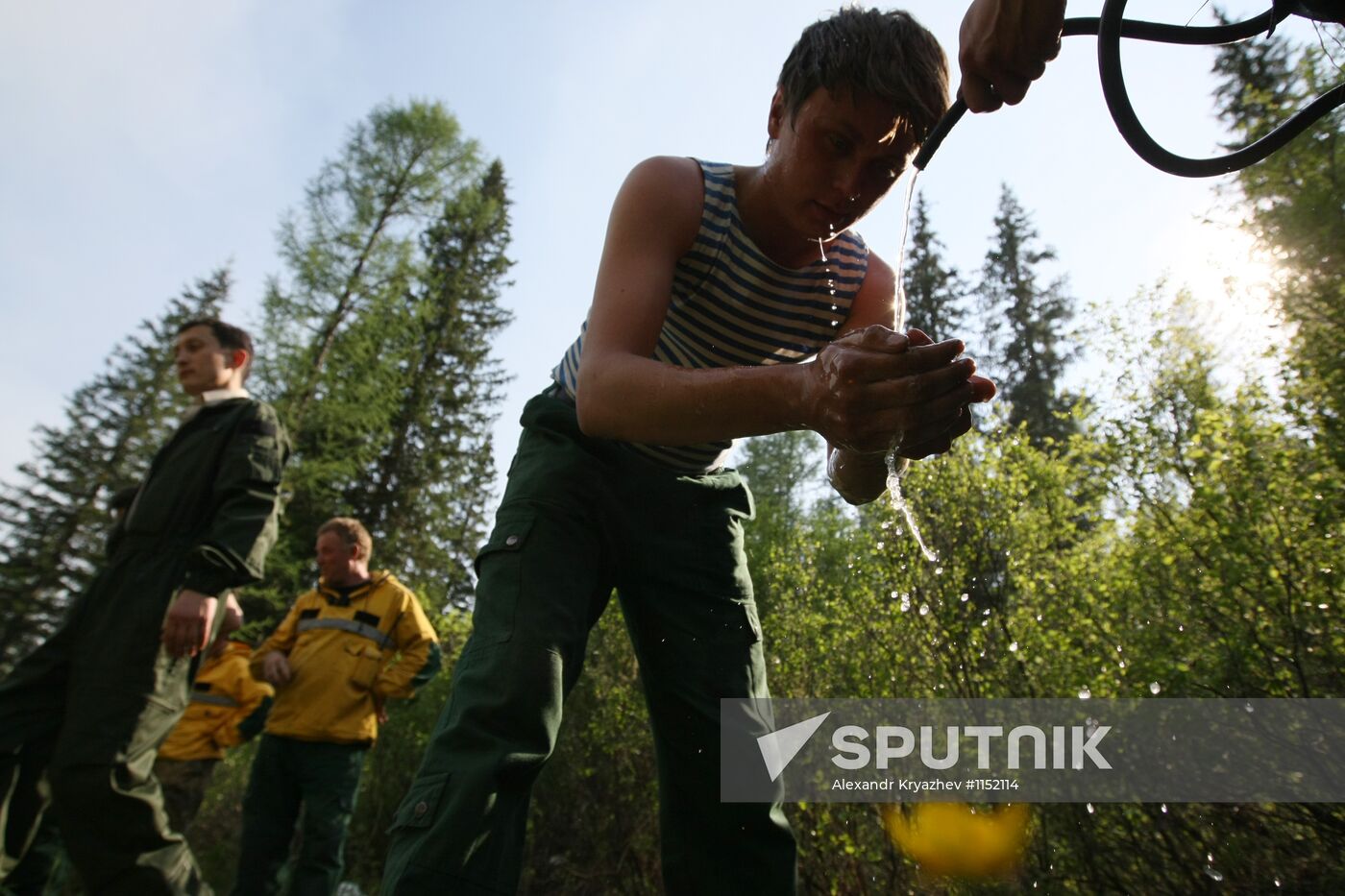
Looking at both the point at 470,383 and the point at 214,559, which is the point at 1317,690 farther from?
the point at 470,383

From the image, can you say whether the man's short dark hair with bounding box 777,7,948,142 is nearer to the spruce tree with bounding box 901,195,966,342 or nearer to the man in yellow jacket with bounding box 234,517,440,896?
the man in yellow jacket with bounding box 234,517,440,896

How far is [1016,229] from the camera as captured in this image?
28.5 m

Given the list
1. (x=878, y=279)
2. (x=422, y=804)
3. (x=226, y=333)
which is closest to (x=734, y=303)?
(x=878, y=279)

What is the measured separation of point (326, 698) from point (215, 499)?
5.39 ft

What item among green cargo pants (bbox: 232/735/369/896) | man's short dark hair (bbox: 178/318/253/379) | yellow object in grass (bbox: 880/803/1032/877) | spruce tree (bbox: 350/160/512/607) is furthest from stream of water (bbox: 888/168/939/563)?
spruce tree (bbox: 350/160/512/607)

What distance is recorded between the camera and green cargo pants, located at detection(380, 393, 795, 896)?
1.35 m

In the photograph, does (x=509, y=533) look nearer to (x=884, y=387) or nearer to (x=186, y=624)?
(x=884, y=387)

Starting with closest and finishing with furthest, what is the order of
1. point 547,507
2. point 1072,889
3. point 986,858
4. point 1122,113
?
point 1122,113
point 547,507
point 1072,889
point 986,858

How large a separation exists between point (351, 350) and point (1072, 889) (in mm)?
14225

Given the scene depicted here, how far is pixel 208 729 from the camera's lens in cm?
511

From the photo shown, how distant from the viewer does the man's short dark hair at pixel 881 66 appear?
1.57 meters

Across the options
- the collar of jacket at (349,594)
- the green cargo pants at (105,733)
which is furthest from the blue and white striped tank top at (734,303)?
the collar of jacket at (349,594)

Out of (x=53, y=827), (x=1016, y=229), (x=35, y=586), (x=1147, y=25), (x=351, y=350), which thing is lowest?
(x=53, y=827)

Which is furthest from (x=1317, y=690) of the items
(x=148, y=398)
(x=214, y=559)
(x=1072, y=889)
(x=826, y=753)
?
(x=148, y=398)
